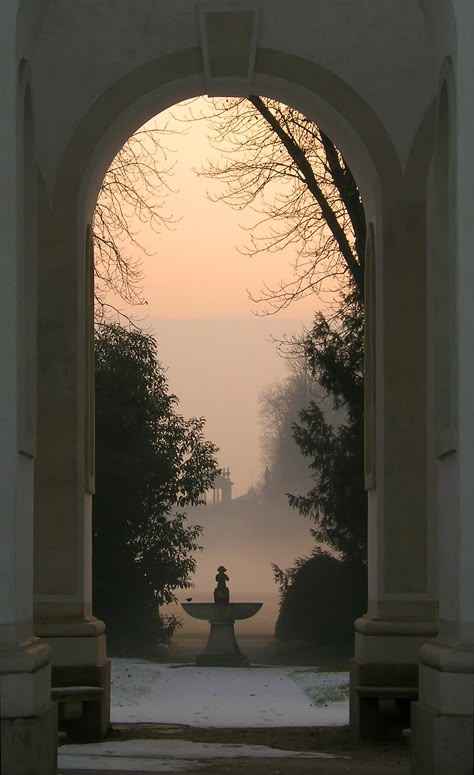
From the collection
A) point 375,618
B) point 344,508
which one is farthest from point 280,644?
point 375,618

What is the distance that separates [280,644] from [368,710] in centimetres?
1454

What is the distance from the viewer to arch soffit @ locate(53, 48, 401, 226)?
14.3m

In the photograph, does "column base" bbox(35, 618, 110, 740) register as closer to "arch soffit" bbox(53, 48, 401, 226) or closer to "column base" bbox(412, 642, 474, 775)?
"arch soffit" bbox(53, 48, 401, 226)

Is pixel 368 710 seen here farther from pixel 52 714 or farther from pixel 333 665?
pixel 333 665

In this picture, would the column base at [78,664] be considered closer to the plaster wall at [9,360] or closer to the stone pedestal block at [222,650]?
the plaster wall at [9,360]

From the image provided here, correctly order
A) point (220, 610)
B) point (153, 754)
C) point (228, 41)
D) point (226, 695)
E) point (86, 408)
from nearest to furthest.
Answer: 1. point (153, 754)
2. point (228, 41)
3. point (86, 408)
4. point (226, 695)
5. point (220, 610)

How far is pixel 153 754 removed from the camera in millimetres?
12648

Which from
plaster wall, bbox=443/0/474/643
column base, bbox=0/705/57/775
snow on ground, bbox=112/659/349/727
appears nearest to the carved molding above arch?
plaster wall, bbox=443/0/474/643

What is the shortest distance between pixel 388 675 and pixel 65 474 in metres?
3.46

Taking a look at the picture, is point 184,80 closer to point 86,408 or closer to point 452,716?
point 86,408

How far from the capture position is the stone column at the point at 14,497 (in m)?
8.88

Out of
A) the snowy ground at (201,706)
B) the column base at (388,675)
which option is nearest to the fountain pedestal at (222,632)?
the snowy ground at (201,706)

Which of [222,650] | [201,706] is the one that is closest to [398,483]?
[201,706]

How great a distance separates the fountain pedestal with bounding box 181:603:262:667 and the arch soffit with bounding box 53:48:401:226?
13.1 meters
